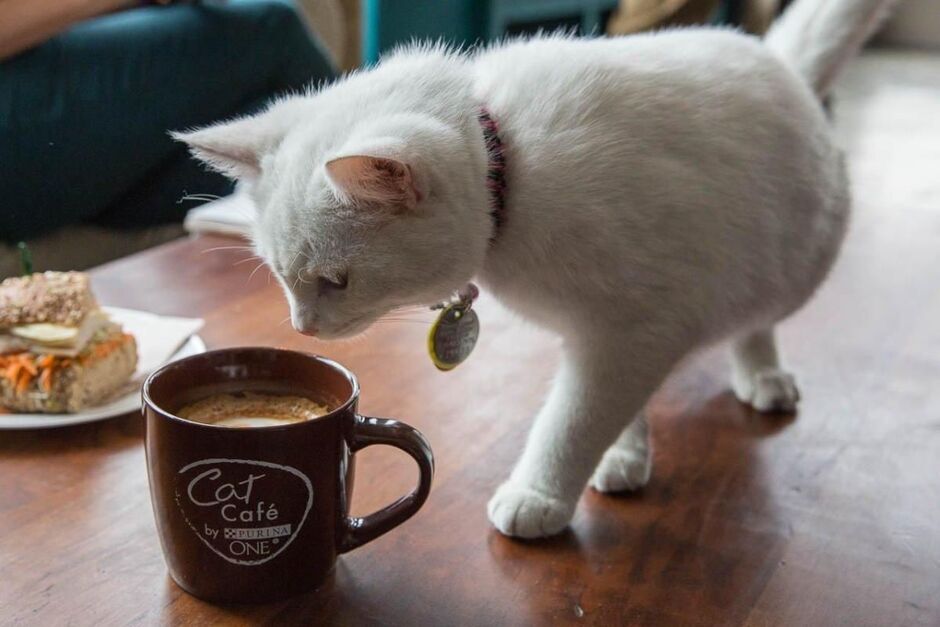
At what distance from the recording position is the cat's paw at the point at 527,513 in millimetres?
647

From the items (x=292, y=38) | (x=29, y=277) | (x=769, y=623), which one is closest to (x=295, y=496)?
(x=769, y=623)

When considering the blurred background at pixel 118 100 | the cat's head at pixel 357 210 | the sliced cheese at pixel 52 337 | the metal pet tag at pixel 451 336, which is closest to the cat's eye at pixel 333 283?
the cat's head at pixel 357 210

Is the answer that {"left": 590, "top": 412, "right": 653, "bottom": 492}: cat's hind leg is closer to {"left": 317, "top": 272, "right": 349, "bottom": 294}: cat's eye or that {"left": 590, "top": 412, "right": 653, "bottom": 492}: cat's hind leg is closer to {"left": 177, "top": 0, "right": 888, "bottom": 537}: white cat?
{"left": 177, "top": 0, "right": 888, "bottom": 537}: white cat

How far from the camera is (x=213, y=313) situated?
3.08 ft

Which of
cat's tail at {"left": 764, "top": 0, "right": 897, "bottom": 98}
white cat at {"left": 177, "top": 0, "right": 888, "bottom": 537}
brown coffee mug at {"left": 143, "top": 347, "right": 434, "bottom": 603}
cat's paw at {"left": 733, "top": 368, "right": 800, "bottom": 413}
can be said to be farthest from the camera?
cat's tail at {"left": 764, "top": 0, "right": 897, "bottom": 98}

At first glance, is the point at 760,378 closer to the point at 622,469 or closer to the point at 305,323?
the point at 622,469

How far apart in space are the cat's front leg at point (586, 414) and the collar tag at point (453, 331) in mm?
83

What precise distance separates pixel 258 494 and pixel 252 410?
9cm

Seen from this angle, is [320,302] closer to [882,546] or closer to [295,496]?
[295,496]

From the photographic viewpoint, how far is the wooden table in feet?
1.89

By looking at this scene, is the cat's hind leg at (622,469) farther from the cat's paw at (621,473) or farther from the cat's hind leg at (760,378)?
the cat's hind leg at (760,378)

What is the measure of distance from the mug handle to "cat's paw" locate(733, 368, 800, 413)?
1.33 feet

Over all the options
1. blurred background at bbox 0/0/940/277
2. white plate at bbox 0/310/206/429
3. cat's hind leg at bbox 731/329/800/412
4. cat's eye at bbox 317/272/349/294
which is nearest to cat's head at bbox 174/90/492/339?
cat's eye at bbox 317/272/349/294

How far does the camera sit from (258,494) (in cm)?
53
